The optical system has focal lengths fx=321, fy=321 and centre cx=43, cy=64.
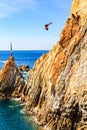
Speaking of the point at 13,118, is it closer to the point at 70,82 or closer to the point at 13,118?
the point at 13,118

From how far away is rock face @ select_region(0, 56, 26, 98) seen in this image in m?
83.8

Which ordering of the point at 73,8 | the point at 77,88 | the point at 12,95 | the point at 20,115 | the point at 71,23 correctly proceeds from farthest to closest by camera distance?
the point at 12,95 → the point at 20,115 → the point at 73,8 → the point at 71,23 → the point at 77,88

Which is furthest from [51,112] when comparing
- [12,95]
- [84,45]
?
[12,95]

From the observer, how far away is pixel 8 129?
5475 cm

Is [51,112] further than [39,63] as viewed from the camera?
No

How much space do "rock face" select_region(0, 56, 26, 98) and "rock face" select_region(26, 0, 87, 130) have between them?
25533 millimetres

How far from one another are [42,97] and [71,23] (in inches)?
617

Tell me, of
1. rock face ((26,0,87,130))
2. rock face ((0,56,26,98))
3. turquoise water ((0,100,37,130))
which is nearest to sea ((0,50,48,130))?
turquoise water ((0,100,37,130))

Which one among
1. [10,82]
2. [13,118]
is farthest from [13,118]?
[10,82]

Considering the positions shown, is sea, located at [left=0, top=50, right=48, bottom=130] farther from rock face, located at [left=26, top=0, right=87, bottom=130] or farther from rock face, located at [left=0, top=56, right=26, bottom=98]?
rock face, located at [left=0, top=56, right=26, bottom=98]

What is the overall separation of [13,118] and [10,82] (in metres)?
23.7

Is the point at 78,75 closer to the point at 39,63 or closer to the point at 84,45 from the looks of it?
the point at 84,45

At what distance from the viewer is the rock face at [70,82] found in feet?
153

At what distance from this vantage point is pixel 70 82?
49250 mm
